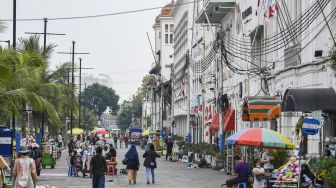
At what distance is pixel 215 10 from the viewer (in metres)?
58.1

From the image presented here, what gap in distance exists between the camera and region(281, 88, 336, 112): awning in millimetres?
28266

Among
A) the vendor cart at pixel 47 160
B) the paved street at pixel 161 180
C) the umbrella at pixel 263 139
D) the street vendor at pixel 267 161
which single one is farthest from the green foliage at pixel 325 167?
the vendor cart at pixel 47 160

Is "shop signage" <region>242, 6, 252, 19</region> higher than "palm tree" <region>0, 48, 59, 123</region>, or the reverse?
"shop signage" <region>242, 6, 252, 19</region>

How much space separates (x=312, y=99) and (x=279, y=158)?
5.27m

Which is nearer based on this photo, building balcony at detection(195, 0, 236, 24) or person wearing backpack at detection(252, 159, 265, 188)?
person wearing backpack at detection(252, 159, 265, 188)

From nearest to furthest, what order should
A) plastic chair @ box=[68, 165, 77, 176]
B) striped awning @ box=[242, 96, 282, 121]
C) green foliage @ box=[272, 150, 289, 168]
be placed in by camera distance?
1. green foliage @ box=[272, 150, 289, 168]
2. striped awning @ box=[242, 96, 282, 121]
3. plastic chair @ box=[68, 165, 77, 176]

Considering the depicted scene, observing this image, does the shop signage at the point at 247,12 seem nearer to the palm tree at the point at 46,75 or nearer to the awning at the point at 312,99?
the palm tree at the point at 46,75

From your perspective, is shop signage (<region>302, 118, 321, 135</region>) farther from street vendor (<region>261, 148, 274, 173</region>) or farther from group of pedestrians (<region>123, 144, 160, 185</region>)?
group of pedestrians (<region>123, 144, 160, 185</region>)

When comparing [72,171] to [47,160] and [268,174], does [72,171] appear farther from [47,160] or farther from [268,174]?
[268,174]

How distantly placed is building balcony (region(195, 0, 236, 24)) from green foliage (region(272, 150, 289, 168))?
896 inches

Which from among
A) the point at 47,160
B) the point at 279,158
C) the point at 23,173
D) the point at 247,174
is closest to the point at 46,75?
the point at 47,160

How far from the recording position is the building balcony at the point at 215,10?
182 ft

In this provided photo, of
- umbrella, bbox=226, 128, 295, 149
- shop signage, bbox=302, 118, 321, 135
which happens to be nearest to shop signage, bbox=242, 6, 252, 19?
umbrella, bbox=226, 128, 295, 149

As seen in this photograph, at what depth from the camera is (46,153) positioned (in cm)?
5047
